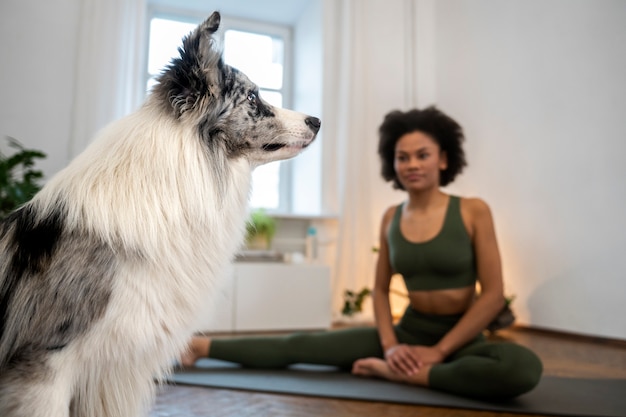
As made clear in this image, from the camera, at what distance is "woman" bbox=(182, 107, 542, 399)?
1.64 m

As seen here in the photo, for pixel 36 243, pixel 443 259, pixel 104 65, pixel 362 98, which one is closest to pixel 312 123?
pixel 36 243

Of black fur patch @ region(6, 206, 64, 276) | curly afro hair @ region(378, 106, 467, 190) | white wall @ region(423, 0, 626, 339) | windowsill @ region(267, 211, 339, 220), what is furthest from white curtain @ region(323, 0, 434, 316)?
black fur patch @ region(6, 206, 64, 276)

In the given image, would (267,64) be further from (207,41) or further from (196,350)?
(207,41)

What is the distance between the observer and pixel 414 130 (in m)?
2.07

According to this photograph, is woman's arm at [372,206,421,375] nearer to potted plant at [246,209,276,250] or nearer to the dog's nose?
the dog's nose

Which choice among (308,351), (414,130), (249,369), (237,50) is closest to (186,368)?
(249,369)

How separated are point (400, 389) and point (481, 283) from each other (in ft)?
1.71

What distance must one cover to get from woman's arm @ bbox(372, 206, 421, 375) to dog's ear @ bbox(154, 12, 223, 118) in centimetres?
121

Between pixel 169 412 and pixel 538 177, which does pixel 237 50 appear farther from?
pixel 169 412

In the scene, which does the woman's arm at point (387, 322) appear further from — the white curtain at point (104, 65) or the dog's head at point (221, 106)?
the white curtain at point (104, 65)

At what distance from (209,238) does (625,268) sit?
9.64ft

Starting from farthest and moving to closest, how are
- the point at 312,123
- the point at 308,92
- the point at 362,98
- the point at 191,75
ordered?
the point at 308,92 < the point at 362,98 < the point at 312,123 < the point at 191,75

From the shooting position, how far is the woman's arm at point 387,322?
176 centimetres

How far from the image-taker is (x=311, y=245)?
429cm
